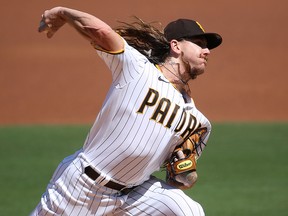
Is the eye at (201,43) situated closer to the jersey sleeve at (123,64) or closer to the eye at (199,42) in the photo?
the eye at (199,42)

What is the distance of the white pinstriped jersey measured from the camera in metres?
4.50

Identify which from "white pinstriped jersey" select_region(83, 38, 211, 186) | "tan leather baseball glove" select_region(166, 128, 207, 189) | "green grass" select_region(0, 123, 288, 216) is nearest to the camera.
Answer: "white pinstriped jersey" select_region(83, 38, 211, 186)

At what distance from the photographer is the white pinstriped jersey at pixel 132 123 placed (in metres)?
4.50

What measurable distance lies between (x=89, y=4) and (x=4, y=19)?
101 inches

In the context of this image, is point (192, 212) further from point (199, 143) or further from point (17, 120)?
point (17, 120)

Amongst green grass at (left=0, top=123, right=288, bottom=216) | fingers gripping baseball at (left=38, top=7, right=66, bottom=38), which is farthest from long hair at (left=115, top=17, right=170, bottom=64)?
green grass at (left=0, top=123, right=288, bottom=216)

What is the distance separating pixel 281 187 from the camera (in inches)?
354

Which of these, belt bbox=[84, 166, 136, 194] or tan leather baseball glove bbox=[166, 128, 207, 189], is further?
tan leather baseball glove bbox=[166, 128, 207, 189]

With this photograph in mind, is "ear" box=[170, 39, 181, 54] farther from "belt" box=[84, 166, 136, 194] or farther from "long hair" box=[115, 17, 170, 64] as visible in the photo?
"belt" box=[84, 166, 136, 194]

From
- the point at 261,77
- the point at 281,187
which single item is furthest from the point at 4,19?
the point at 281,187

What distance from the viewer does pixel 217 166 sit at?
10.1 m

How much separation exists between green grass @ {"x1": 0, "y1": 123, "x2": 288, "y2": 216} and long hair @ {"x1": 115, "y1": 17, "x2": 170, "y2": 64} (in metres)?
3.20

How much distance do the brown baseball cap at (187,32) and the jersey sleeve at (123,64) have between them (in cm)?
48

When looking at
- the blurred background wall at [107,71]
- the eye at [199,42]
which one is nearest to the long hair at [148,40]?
the eye at [199,42]
